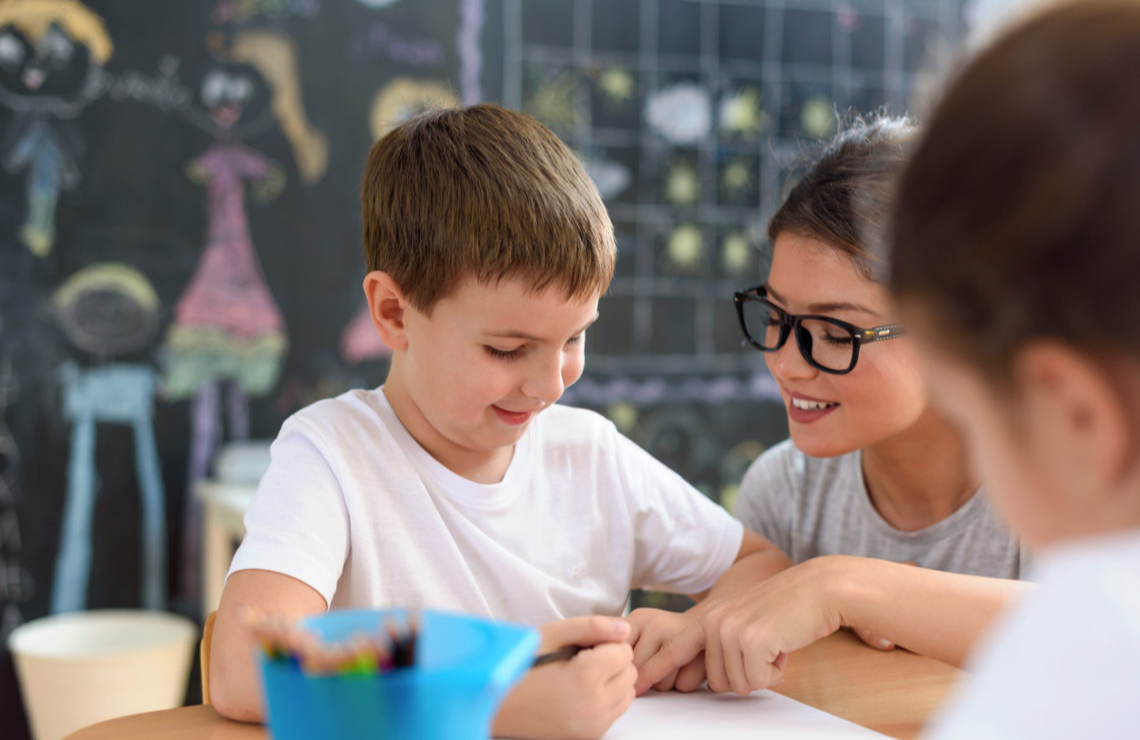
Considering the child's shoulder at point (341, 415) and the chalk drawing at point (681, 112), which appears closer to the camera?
the child's shoulder at point (341, 415)

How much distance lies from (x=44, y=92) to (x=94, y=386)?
2.25 feet

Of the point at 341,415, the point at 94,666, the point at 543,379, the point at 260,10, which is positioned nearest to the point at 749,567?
the point at 543,379

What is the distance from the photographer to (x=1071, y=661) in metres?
0.35

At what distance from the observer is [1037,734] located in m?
0.36

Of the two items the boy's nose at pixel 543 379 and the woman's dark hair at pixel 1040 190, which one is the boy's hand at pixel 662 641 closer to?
the boy's nose at pixel 543 379

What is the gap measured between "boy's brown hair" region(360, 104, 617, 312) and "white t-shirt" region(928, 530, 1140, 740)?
0.62 meters

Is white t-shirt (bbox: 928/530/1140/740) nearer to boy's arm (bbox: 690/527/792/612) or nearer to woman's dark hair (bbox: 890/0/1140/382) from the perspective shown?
woman's dark hair (bbox: 890/0/1140/382)

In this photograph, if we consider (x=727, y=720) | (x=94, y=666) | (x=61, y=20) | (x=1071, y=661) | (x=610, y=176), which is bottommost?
(x=94, y=666)

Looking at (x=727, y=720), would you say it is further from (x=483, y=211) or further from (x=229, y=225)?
(x=229, y=225)

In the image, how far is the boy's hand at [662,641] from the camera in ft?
2.84

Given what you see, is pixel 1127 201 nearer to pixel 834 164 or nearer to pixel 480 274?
pixel 480 274

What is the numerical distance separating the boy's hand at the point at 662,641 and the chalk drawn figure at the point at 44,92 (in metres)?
1.94

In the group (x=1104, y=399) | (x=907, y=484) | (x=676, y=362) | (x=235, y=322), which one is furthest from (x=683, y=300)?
(x=1104, y=399)

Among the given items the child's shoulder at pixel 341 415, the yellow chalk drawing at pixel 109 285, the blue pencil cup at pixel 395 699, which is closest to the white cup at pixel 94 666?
the yellow chalk drawing at pixel 109 285
